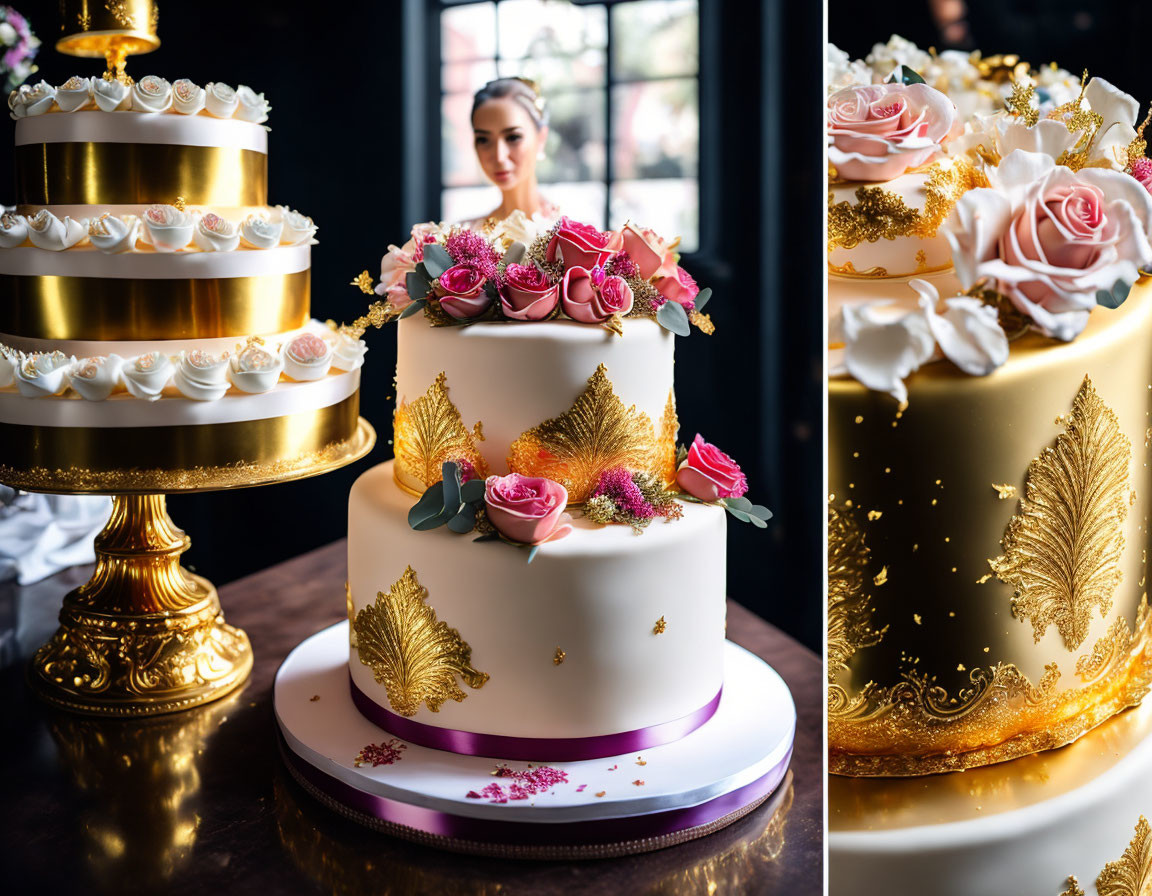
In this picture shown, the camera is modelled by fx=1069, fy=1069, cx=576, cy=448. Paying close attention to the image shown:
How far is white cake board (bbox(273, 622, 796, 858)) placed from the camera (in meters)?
1.64

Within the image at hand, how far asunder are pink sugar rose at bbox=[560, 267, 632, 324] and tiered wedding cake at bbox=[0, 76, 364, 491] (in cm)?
57

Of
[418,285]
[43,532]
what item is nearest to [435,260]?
[418,285]

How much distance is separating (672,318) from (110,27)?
1339 mm

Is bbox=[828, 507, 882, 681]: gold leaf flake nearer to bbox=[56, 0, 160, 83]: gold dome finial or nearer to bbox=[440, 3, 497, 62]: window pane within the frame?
bbox=[56, 0, 160, 83]: gold dome finial

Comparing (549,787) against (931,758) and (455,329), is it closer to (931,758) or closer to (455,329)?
(455,329)

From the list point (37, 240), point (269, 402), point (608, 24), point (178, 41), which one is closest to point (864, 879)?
point (269, 402)

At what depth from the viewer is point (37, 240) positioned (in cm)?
203

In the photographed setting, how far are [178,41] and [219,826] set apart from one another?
4.27 metres

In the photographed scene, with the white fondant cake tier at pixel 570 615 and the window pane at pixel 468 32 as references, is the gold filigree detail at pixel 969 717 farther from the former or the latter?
the window pane at pixel 468 32

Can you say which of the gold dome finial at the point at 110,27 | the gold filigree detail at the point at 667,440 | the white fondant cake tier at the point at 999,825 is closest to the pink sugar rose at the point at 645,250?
the gold filigree detail at the point at 667,440

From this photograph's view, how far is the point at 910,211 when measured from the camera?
49cm

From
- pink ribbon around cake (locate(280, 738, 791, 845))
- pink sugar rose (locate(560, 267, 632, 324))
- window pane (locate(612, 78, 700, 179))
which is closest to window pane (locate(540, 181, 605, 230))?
window pane (locate(612, 78, 700, 179))

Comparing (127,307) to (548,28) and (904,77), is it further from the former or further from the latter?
(548,28)

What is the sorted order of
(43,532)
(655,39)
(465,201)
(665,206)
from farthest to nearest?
(465,201) < (665,206) < (655,39) < (43,532)
